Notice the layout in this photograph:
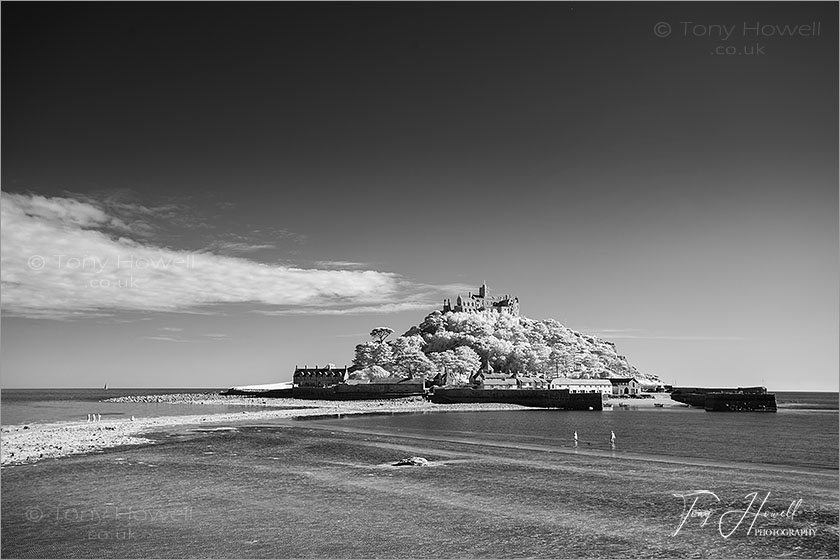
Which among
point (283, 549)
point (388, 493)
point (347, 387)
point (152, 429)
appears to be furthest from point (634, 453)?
point (347, 387)

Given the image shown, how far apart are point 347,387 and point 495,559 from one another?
121 metres

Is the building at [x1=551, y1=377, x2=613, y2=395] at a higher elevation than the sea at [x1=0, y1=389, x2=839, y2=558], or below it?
below

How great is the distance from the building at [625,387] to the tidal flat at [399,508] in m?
120

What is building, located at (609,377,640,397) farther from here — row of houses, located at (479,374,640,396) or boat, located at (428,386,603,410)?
boat, located at (428,386,603,410)

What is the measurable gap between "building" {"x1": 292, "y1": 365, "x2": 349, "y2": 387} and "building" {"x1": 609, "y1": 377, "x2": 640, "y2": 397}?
71158 millimetres

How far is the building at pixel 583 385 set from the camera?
5167 inches

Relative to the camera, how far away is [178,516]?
2192 centimetres

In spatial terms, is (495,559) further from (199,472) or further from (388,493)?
(199,472)

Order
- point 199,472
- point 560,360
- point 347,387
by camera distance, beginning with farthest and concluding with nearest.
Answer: point 560,360 < point 347,387 < point 199,472

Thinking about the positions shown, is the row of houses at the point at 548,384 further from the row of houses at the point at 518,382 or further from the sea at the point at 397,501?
the sea at the point at 397,501

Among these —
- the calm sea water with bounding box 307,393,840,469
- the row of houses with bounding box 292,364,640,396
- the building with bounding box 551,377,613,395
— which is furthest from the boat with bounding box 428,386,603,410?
the calm sea water with bounding box 307,393,840,469

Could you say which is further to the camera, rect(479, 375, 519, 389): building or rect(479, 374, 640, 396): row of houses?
rect(479, 374, 640, 396): row of houses

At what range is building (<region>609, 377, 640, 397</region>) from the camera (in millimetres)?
152125
